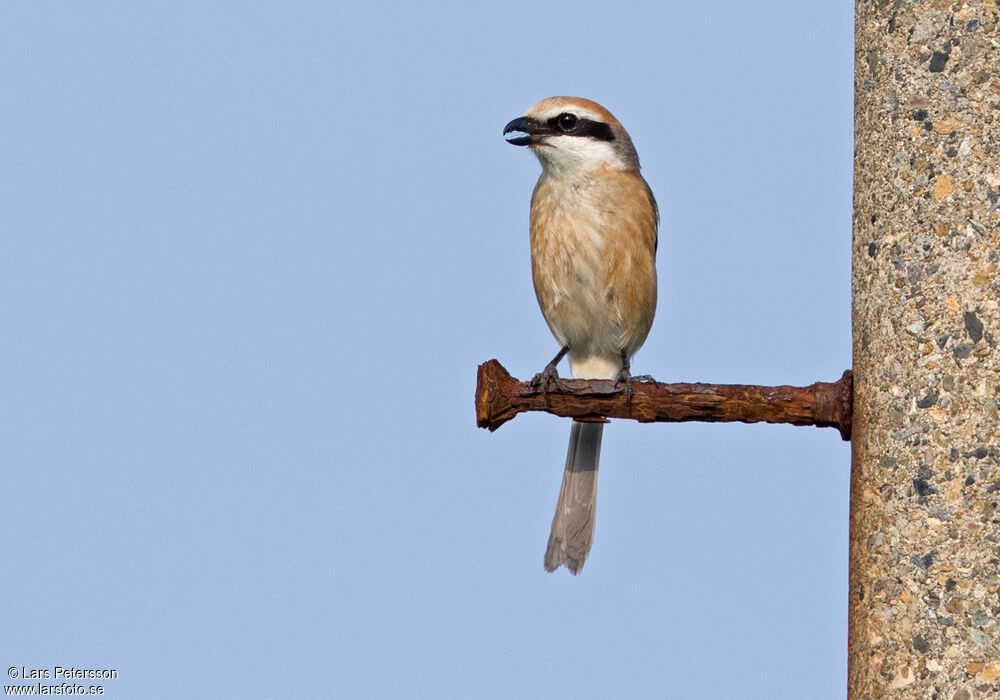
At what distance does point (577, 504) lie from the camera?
19.7 feet

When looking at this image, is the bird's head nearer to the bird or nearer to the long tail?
the bird

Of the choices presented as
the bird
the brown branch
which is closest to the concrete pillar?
the brown branch

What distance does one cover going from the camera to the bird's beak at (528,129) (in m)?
5.95

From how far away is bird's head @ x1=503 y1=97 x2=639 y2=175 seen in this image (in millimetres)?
6020

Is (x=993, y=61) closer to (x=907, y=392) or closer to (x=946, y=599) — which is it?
(x=907, y=392)

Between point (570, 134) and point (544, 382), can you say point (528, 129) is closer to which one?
point (570, 134)

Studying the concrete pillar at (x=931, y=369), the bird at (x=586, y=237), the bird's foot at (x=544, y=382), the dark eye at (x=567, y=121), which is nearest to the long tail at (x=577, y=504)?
the bird at (x=586, y=237)

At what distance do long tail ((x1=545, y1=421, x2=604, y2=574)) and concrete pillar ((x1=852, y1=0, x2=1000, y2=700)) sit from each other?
5.74ft

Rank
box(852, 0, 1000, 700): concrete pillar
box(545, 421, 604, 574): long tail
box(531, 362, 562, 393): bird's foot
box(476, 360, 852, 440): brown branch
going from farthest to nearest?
box(545, 421, 604, 574): long tail < box(531, 362, 562, 393): bird's foot < box(476, 360, 852, 440): brown branch < box(852, 0, 1000, 700): concrete pillar

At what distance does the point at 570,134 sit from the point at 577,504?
5.02 ft

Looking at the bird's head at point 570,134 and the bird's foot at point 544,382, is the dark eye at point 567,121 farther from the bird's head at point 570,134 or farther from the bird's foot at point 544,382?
the bird's foot at point 544,382

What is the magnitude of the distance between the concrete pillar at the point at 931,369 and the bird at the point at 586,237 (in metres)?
2.00

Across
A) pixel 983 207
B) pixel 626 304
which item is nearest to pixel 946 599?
pixel 983 207

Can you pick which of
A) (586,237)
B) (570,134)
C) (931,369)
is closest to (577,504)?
(586,237)
